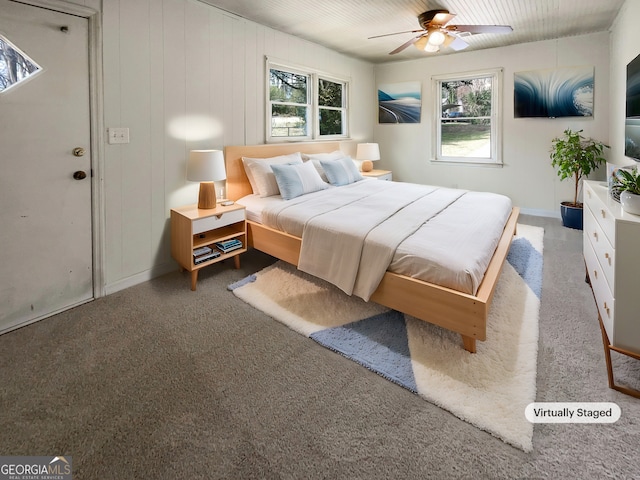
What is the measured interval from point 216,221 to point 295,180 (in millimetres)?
924

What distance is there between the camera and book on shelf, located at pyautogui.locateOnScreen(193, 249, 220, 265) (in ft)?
9.75

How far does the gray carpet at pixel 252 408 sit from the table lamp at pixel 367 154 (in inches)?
143

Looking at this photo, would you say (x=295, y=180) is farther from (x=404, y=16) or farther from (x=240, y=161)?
(x=404, y=16)

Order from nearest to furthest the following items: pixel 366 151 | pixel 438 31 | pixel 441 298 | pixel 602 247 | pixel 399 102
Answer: pixel 441 298 < pixel 602 247 < pixel 438 31 < pixel 366 151 < pixel 399 102

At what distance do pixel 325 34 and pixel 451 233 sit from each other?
10.6ft

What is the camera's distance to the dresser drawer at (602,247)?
6.07 feet

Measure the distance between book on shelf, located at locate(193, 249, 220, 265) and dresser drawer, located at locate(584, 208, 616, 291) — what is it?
2.77 m

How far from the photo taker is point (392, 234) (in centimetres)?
239

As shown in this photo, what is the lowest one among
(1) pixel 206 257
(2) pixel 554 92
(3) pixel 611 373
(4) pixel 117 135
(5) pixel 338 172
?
(3) pixel 611 373

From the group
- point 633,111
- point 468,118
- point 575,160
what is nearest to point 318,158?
point 468,118

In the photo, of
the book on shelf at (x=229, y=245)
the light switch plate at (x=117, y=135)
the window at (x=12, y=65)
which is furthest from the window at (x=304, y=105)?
the window at (x=12, y=65)

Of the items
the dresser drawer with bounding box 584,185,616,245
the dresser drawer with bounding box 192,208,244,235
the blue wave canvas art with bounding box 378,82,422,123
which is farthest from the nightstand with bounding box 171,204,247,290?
the blue wave canvas art with bounding box 378,82,422,123

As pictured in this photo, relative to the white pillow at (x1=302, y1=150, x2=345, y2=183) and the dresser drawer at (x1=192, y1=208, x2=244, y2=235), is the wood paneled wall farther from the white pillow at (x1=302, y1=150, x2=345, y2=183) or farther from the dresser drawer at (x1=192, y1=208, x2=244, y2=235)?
the white pillow at (x1=302, y1=150, x2=345, y2=183)

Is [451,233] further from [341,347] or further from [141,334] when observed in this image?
[141,334]
